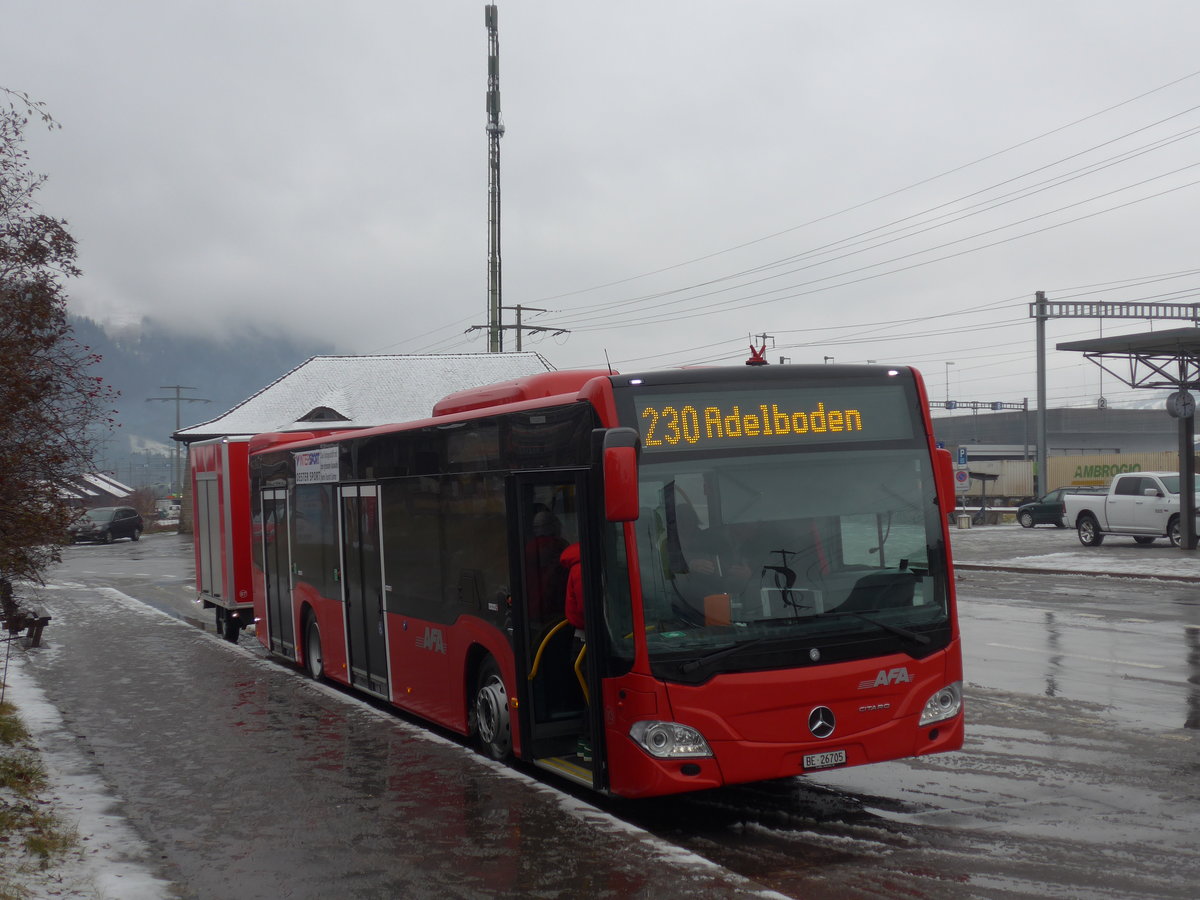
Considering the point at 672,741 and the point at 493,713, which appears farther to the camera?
the point at 493,713

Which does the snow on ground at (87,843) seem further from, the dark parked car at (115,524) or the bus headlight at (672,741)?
the dark parked car at (115,524)

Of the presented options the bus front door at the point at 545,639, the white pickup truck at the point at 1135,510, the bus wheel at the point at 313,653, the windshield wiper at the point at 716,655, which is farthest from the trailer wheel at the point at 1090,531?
the windshield wiper at the point at 716,655

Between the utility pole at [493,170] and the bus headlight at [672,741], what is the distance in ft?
122

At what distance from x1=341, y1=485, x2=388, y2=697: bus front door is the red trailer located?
18.7 ft

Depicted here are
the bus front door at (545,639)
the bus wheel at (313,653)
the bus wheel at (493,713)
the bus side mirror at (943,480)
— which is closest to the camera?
the bus side mirror at (943,480)

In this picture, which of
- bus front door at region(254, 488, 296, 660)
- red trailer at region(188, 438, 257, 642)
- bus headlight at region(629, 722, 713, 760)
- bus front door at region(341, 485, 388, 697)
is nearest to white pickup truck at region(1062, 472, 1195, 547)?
red trailer at region(188, 438, 257, 642)

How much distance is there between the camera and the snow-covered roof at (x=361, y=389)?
5678 cm

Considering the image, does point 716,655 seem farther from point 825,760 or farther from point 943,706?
point 943,706

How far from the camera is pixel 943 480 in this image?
7527 mm

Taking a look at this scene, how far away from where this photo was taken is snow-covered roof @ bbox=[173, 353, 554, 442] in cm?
5678

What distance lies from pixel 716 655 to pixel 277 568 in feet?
32.2

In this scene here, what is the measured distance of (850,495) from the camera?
7.33 metres

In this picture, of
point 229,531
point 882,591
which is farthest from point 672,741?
point 229,531

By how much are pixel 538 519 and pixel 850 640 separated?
2.11m
